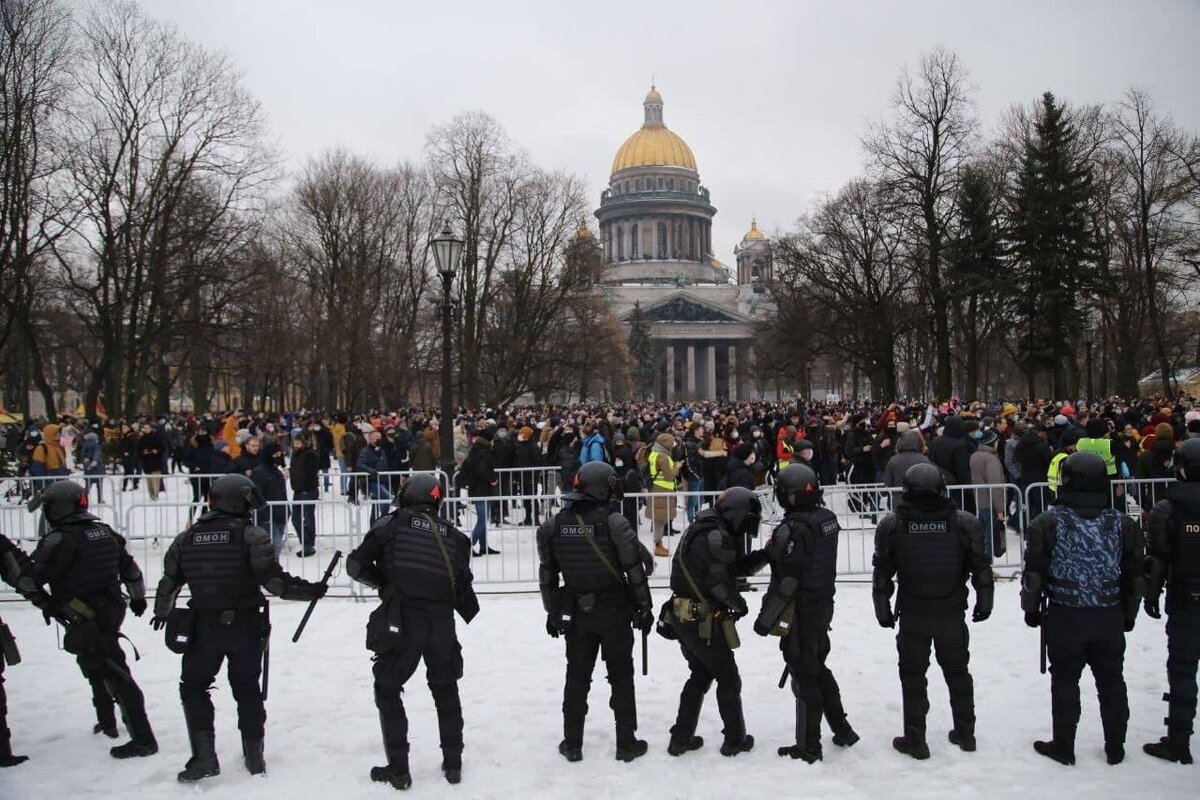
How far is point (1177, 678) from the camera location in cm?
547

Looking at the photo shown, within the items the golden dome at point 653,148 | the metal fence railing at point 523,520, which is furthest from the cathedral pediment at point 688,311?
the metal fence railing at point 523,520

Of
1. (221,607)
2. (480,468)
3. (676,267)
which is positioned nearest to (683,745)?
(221,607)

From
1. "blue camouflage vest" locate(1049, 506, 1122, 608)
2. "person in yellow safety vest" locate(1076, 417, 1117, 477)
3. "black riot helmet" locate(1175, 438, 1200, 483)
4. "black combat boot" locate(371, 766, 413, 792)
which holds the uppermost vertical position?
"person in yellow safety vest" locate(1076, 417, 1117, 477)

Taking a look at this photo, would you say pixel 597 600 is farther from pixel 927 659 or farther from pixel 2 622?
pixel 2 622

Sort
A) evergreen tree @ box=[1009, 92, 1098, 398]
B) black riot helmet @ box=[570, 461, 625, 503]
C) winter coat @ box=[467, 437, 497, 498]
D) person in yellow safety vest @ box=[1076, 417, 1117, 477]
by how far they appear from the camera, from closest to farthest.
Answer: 1. black riot helmet @ box=[570, 461, 625, 503]
2. person in yellow safety vest @ box=[1076, 417, 1117, 477]
3. winter coat @ box=[467, 437, 497, 498]
4. evergreen tree @ box=[1009, 92, 1098, 398]

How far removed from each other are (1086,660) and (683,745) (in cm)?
227

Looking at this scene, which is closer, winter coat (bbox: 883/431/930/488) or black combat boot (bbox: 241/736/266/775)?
black combat boot (bbox: 241/736/266/775)

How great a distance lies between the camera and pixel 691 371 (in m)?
94.4

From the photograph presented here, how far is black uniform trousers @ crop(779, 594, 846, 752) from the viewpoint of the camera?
554 centimetres

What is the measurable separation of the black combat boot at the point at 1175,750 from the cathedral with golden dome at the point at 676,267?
83835 millimetres

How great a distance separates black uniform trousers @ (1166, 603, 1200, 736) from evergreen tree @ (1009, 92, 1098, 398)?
26.6m

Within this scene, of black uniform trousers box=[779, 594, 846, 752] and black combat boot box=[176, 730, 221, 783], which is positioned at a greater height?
black uniform trousers box=[779, 594, 846, 752]

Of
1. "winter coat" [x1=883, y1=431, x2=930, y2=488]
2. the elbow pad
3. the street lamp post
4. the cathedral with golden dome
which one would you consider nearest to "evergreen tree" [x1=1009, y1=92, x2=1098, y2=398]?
the street lamp post

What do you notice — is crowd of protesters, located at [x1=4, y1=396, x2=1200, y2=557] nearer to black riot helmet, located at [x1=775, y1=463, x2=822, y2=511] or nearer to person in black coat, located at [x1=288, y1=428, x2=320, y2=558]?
person in black coat, located at [x1=288, y1=428, x2=320, y2=558]
